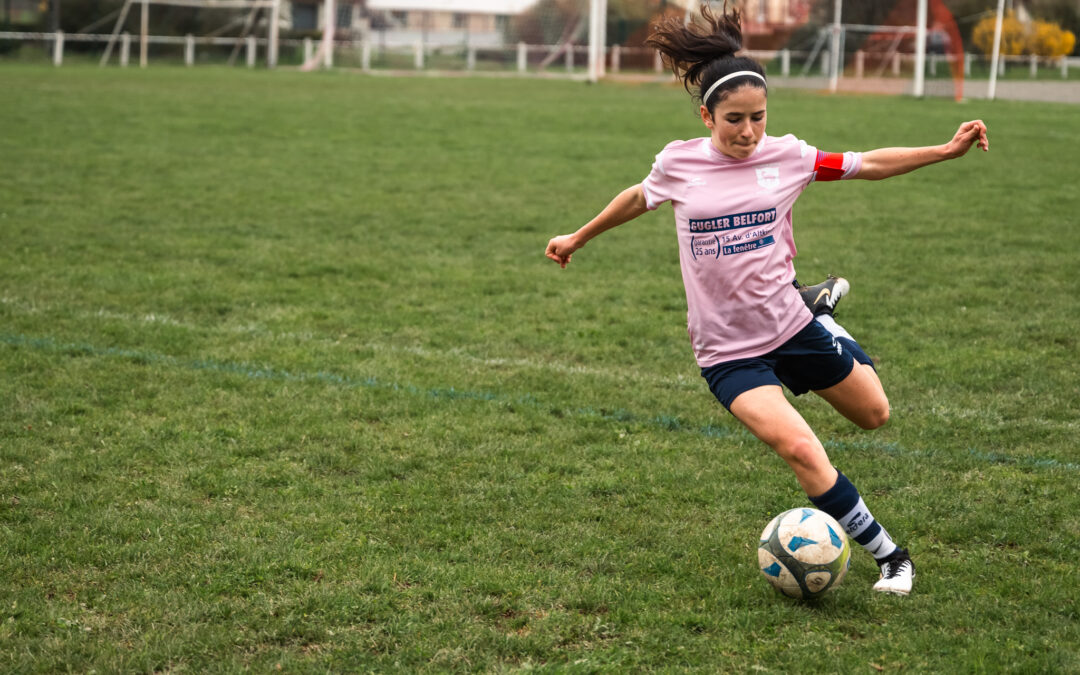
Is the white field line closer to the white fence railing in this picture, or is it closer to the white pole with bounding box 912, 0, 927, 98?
the white pole with bounding box 912, 0, 927, 98

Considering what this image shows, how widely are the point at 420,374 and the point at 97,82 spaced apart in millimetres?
24563

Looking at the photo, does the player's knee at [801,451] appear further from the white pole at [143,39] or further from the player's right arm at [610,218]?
the white pole at [143,39]

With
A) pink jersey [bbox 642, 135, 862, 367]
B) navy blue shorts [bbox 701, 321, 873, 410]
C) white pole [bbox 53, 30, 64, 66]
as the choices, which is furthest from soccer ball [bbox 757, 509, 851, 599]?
white pole [bbox 53, 30, 64, 66]

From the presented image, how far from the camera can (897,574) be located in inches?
163

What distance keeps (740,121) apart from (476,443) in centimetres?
227

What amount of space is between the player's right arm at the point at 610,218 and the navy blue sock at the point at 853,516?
49.2 inches

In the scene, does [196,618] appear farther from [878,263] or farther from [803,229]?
[803,229]

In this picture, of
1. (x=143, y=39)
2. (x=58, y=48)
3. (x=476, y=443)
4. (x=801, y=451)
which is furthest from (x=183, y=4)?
(x=801, y=451)

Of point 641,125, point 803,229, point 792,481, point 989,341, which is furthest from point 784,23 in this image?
point 792,481

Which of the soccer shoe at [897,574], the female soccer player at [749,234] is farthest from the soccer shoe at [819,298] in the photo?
the soccer shoe at [897,574]

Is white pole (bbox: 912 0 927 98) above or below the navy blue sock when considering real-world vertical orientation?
above

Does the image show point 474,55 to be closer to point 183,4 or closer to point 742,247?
point 183,4

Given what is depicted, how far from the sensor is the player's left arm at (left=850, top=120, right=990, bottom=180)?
4.23 m

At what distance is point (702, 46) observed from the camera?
168 inches
